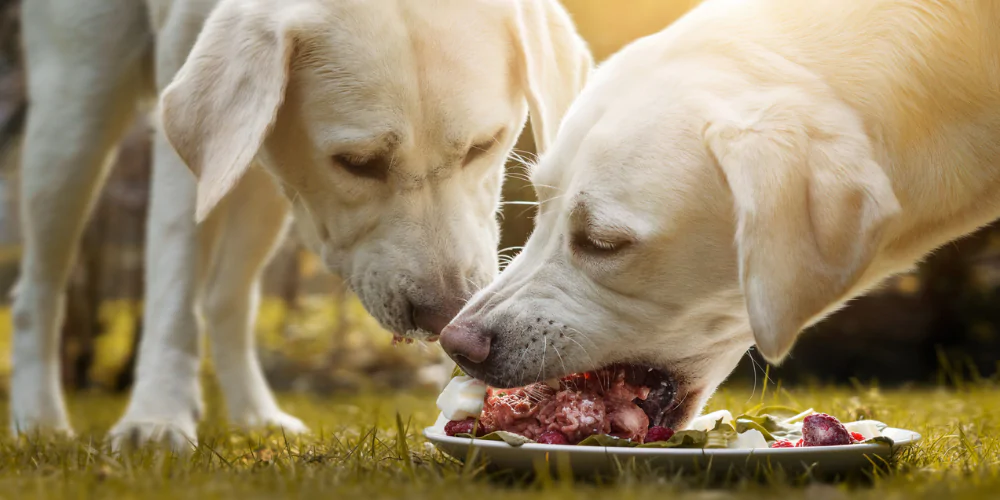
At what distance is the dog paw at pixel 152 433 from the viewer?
3312mm

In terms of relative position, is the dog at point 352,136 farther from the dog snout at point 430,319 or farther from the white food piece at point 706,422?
the white food piece at point 706,422

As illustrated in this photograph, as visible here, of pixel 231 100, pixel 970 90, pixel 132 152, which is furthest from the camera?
pixel 132 152

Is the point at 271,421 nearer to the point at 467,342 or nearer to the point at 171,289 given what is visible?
the point at 171,289

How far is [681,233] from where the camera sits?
2473 mm

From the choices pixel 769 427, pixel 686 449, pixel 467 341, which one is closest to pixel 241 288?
pixel 467 341

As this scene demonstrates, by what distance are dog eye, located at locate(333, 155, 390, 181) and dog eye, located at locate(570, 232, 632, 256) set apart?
90cm

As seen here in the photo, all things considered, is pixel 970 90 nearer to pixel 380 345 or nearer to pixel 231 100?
pixel 231 100

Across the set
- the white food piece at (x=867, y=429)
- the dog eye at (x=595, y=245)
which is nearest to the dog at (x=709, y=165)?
the dog eye at (x=595, y=245)

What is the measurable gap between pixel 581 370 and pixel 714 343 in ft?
1.28

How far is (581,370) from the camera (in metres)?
2.59

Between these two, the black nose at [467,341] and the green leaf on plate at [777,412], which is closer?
the black nose at [467,341]

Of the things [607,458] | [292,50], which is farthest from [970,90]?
[292,50]

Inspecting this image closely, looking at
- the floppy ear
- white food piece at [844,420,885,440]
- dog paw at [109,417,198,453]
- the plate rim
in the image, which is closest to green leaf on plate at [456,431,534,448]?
the plate rim

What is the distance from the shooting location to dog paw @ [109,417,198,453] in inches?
130
